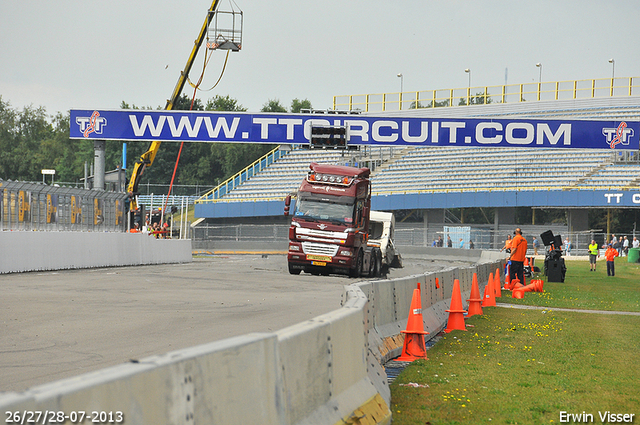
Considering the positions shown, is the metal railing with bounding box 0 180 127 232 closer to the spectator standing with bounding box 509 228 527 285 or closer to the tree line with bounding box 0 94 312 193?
the spectator standing with bounding box 509 228 527 285

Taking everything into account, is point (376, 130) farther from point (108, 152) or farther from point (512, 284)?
point (108, 152)

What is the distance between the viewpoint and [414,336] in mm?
9945

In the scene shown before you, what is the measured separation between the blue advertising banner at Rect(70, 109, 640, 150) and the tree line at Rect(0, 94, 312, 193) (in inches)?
2020

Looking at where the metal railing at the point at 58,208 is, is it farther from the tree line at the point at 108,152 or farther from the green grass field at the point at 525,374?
the tree line at the point at 108,152

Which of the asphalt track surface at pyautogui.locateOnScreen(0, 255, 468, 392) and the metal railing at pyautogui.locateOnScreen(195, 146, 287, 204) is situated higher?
the metal railing at pyautogui.locateOnScreen(195, 146, 287, 204)

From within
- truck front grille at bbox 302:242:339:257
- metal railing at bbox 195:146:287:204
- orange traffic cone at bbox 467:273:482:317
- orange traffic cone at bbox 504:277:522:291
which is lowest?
orange traffic cone at bbox 504:277:522:291

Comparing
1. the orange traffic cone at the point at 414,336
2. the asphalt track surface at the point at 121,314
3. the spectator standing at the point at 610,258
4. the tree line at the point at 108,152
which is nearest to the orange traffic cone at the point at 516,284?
the asphalt track surface at the point at 121,314

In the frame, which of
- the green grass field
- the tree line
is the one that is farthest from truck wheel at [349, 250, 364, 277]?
the tree line

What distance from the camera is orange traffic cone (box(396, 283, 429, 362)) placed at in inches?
389

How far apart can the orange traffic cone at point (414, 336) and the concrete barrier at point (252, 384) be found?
2296 millimetres

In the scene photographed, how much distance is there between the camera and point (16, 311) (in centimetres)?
1263

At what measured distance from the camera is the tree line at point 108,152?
93.6 m

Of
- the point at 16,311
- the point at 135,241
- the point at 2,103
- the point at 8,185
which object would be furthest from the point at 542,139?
A: the point at 2,103

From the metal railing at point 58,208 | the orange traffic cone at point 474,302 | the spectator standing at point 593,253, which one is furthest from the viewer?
the spectator standing at point 593,253
